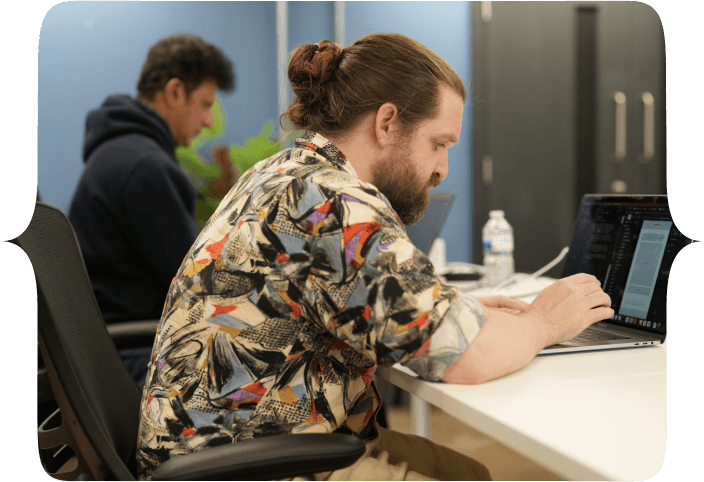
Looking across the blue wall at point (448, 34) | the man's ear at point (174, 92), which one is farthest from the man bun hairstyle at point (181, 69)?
the blue wall at point (448, 34)

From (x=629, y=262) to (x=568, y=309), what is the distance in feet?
0.94

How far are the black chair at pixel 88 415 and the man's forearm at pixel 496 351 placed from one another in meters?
0.16

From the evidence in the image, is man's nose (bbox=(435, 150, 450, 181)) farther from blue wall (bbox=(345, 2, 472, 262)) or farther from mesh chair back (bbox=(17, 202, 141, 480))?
blue wall (bbox=(345, 2, 472, 262))

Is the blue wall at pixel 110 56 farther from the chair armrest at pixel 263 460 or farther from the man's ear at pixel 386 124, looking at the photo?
the chair armrest at pixel 263 460

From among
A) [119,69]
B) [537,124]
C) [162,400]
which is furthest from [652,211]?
[119,69]

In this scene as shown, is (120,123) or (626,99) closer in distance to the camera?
(120,123)

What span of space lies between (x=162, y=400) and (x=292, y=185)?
0.34 meters

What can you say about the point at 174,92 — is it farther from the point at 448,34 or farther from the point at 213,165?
the point at 448,34

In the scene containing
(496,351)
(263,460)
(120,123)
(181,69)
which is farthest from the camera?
(181,69)

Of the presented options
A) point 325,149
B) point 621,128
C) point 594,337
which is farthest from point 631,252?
point 621,128

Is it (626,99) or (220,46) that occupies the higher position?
(220,46)

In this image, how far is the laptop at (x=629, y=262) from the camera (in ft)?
2.97

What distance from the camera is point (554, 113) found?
2.96 m

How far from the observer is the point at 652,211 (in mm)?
985
